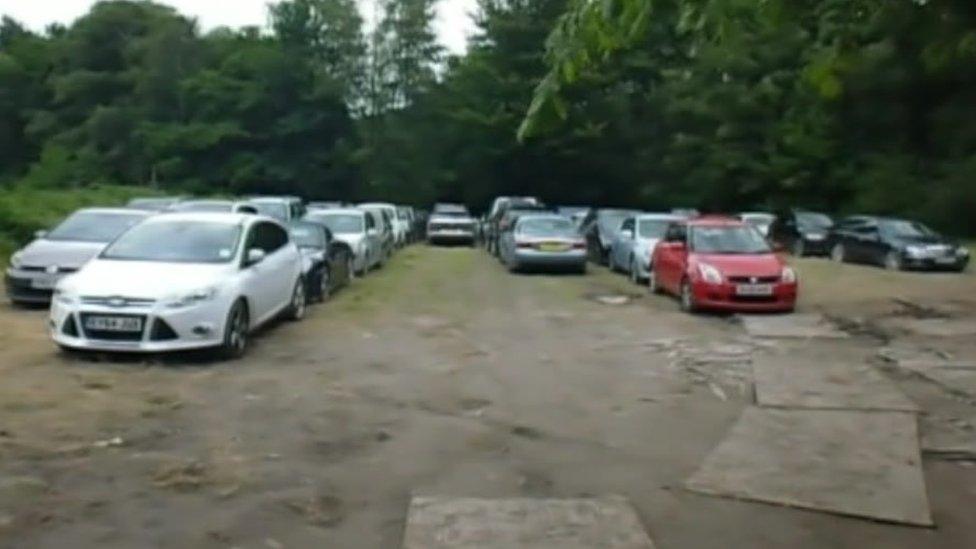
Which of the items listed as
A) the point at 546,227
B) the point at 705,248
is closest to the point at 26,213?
the point at 546,227

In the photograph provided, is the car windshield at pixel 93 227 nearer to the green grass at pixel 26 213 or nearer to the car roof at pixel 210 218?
the car roof at pixel 210 218

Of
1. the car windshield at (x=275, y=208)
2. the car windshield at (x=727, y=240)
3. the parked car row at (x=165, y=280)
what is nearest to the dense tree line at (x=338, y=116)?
the car windshield at (x=275, y=208)

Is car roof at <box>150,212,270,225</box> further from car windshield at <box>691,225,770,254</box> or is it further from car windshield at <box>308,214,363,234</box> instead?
car windshield at <box>308,214,363,234</box>

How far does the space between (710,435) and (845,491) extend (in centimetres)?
174

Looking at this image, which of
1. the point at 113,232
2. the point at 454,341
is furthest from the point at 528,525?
the point at 113,232

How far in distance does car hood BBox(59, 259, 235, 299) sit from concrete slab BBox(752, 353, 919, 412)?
5.61m

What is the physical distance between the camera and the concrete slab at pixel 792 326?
1474 cm

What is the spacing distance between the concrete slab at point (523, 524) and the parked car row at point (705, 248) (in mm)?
2520

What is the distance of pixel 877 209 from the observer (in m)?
2.27

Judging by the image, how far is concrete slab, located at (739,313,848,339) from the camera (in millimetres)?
14742

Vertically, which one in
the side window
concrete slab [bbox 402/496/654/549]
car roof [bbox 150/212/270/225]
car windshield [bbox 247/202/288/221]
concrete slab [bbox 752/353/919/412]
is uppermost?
car roof [bbox 150/212/270/225]

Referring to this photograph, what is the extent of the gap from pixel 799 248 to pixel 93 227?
23924 mm

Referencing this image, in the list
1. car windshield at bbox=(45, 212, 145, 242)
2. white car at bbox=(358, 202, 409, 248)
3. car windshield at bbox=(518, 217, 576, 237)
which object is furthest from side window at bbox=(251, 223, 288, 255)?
white car at bbox=(358, 202, 409, 248)

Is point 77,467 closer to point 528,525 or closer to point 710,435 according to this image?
point 528,525
